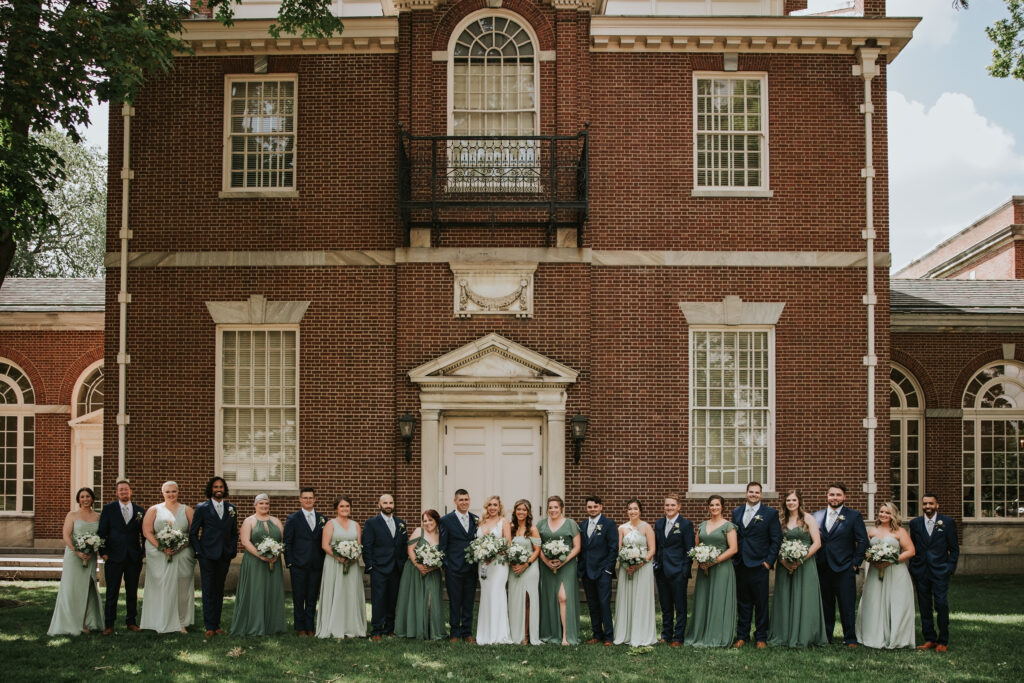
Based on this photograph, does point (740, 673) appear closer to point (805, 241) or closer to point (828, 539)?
point (828, 539)

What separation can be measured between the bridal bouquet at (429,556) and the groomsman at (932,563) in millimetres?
5343

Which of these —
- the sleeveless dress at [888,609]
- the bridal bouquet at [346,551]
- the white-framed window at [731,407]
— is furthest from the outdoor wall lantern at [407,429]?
the sleeveless dress at [888,609]

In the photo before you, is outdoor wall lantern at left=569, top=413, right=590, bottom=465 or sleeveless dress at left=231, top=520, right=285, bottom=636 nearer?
sleeveless dress at left=231, top=520, right=285, bottom=636

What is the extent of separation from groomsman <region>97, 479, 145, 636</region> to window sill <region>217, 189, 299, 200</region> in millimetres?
5162

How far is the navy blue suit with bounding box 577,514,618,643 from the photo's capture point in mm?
11117

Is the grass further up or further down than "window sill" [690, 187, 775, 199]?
further down

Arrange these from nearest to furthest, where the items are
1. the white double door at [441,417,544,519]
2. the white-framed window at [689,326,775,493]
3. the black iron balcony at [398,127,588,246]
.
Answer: the black iron balcony at [398,127,588,246] → the white double door at [441,417,544,519] → the white-framed window at [689,326,775,493]

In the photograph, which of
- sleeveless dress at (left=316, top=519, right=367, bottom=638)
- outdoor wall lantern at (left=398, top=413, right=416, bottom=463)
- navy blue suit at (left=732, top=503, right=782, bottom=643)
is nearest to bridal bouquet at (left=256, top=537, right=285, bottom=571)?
sleeveless dress at (left=316, top=519, right=367, bottom=638)

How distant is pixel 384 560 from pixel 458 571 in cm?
87

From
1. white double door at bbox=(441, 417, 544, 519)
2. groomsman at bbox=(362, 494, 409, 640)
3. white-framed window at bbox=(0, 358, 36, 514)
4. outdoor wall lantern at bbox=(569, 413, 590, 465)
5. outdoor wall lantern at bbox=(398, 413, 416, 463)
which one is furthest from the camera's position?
white-framed window at bbox=(0, 358, 36, 514)

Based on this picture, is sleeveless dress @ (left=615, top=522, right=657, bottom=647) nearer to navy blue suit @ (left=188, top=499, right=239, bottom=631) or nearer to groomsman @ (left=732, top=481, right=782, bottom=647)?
groomsman @ (left=732, top=481, right=782, bottom=647)

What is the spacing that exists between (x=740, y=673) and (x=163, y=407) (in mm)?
9441

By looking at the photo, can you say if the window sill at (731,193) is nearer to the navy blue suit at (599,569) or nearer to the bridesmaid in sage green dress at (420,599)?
the navy blue suit at (599,569)

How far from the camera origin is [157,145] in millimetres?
15133
